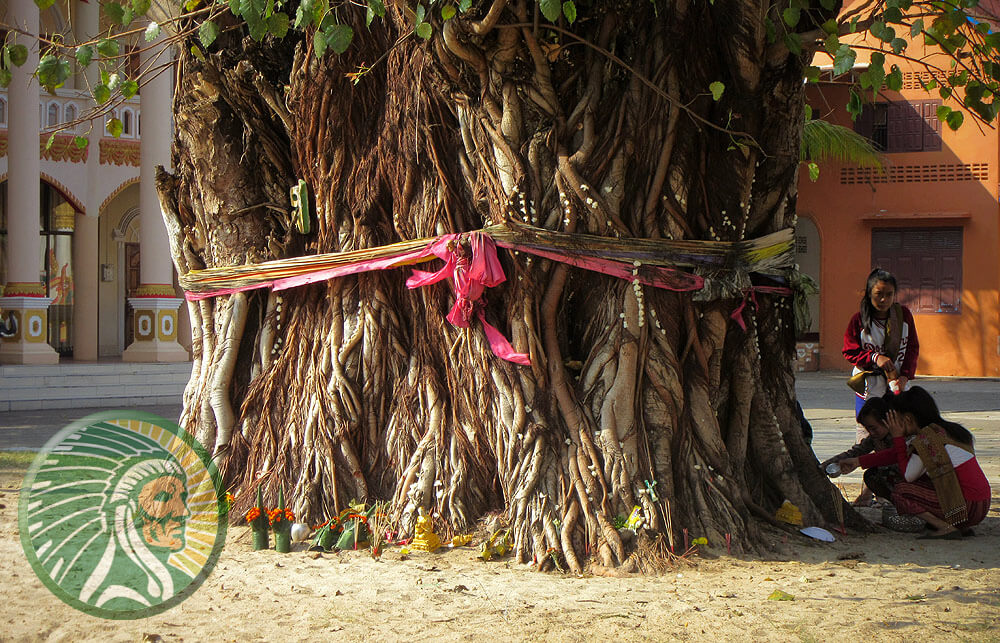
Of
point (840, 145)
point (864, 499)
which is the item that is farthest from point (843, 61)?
point (840, 145)

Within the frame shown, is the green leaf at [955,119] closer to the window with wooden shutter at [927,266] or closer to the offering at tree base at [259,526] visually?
the offering at tree base at [259,526]

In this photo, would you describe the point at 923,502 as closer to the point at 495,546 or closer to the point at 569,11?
the point at 495,546

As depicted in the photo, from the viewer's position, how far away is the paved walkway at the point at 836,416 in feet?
30.4

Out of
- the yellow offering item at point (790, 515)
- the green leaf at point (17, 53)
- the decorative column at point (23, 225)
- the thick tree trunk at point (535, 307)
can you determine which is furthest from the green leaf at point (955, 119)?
the decorative column at point (23, 225)

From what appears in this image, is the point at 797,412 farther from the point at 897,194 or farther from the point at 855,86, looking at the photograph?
the point at 897,194

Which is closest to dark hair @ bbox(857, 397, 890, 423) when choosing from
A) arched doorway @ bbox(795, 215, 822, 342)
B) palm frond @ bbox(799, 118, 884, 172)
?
palm frond @ bbox(799, 118, 884, 172)

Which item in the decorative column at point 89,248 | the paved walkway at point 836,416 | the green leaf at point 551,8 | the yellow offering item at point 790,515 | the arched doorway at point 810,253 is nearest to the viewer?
the green leaf at point 551,8

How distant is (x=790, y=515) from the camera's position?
5082 millimetres

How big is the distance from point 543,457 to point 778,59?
235 centimetres

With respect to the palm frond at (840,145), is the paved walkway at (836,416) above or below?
below

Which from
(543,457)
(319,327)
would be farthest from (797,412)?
(319,327)

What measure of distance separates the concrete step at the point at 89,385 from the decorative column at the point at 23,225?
807 millimetres

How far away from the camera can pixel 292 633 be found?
3594 millimetres

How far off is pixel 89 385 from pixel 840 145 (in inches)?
569
